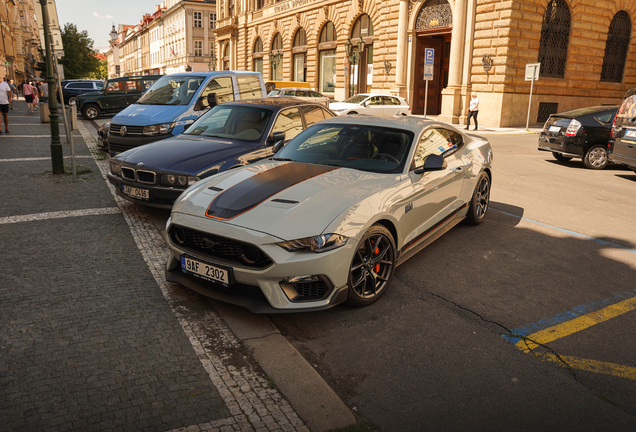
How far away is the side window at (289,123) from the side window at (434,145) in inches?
94.8

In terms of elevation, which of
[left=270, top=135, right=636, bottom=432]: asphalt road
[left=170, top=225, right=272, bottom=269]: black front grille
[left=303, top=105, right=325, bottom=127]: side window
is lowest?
[left=270, top=135, right=636, bottom=432]: asphalt road

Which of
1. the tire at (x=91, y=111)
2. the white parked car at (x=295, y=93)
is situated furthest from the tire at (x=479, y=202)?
the tire at (x=91, y=111)

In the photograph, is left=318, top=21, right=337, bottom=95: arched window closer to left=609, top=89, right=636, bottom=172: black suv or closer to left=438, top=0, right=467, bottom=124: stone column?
left=438, top=0, right=467, bottom=124: stone column

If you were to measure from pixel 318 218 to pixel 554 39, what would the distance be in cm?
2668

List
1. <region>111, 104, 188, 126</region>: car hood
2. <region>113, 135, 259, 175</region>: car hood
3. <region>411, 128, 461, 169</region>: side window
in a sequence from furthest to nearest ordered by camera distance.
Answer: <region>111, 104, 188, 126</region>: car hood
<region>113, 135, 259, 175</region>: car hood
<region>411, 128, 461, 169</region>: side window

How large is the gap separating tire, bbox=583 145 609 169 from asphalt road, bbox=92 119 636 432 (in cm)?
691

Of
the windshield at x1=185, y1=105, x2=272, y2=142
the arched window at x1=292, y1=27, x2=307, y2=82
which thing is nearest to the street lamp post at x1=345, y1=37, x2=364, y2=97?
the arched window at x1=292, y1=27, x2=307, y2=82

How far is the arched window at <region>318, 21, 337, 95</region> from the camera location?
36.1 m

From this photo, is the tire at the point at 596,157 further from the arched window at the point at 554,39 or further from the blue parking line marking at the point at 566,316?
the arched window at the point at 554,39

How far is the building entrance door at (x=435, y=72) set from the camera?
1141 inches

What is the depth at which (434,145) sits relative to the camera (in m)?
5.51

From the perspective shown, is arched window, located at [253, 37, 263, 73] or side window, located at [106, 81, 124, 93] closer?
side window, located at [106, 81, 124, 93]

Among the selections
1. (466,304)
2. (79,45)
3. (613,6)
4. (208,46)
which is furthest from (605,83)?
(208,46)

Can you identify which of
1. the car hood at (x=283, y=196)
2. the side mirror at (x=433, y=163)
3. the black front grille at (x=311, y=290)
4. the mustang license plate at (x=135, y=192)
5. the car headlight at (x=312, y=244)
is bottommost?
the black front grille at (x=311, y=290)
